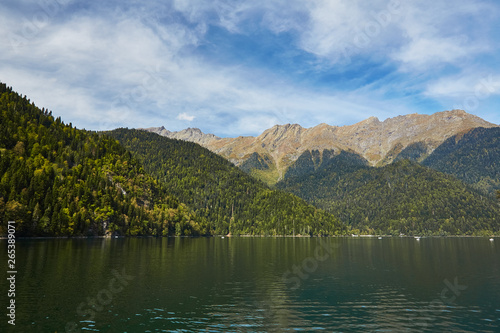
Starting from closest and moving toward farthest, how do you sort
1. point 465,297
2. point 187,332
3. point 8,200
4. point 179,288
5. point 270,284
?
point 187,332
point 465,297
point 179,288
point 270,284
point 8,200

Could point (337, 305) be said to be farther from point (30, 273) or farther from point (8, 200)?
point (8, 200)

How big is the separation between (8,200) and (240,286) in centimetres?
15139

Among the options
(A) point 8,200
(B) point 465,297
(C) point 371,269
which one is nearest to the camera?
(B) point 465,297

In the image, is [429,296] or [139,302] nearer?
[139,302]

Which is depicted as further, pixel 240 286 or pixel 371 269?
pixel 371 269

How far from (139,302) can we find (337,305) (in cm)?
2921

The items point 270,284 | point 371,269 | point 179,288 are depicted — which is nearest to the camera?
point 179,288

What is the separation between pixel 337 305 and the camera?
5066cm

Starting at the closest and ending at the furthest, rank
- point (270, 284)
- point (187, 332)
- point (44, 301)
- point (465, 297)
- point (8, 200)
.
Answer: point (187, 332)
point (44, 301)
point (465, 297)
point (270, 284)
point (8, 200)

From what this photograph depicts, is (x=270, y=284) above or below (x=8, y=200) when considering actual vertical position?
below

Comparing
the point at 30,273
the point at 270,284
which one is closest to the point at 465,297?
the point at 270,284

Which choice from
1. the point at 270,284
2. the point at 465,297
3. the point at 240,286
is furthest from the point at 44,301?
the point at 465,297

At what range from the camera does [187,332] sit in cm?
→ 3647

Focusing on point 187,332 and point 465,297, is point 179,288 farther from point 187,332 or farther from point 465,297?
point 465,297
